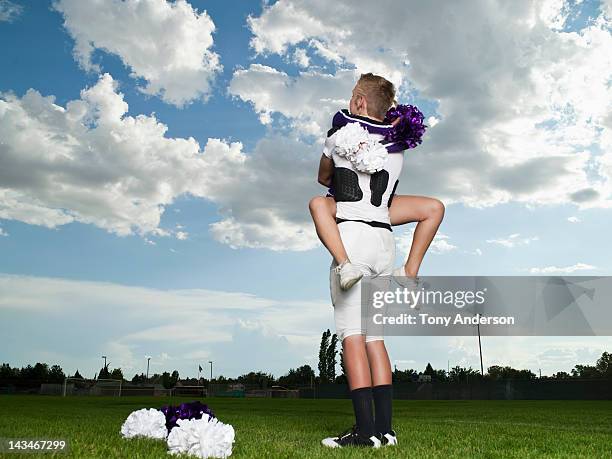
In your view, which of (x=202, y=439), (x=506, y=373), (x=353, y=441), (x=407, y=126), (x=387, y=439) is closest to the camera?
(x=202, y=439)

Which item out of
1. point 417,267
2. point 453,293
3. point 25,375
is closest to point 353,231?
point 417,267

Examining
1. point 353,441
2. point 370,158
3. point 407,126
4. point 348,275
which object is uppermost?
point 407,126

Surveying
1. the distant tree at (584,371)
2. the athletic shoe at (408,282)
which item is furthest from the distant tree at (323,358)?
the athletic shoe at (408,282)

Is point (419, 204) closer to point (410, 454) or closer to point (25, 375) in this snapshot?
point (410, 454)

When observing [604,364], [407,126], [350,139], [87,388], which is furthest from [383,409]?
[604,364]

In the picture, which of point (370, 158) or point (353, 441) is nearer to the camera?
point (353, 441)

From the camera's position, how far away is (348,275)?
3645 mm

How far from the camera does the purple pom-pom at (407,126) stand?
4.07 m

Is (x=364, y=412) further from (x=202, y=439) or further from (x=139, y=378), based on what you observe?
(x=139, y=378)

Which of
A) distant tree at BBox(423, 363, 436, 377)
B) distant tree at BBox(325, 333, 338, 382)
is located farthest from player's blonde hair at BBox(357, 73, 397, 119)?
distant tree at BBox(423, 363, 436, 377)

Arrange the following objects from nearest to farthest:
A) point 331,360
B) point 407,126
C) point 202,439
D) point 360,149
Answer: point 202,439 < point 360,149 < point 407,126 < point 331,360

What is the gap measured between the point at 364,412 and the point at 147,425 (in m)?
1.35

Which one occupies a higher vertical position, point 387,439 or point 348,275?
point 348,275

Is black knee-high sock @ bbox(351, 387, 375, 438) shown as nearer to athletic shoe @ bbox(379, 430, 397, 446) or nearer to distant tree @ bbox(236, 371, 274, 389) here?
athletic shoe @ bbox(379, 430, 397, 446)
